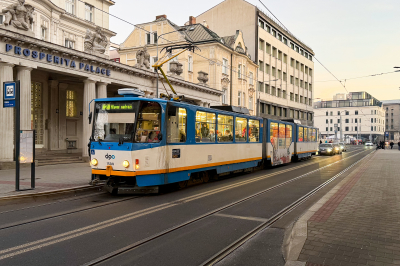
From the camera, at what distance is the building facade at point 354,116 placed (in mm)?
111562

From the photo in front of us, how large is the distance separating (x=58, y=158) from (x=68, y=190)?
34.1 ft

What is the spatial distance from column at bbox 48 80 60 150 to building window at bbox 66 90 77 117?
0.98 m

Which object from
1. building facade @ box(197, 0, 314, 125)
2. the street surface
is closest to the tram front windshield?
the street surface

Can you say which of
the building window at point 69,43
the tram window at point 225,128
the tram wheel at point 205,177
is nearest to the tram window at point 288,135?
the tram window at point 225,128

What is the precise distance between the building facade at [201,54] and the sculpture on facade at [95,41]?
13.1 m

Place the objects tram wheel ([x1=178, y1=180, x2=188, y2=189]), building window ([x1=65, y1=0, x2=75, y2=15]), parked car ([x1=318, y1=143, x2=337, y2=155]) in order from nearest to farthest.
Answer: tram wheel ([x1=178, y1=180, x2=188, y2=189]) → building window ([x1=65, y1=0, x2=75, y2=15]) → parked car ([x1=318, y1=143, x2=337, y2=155])

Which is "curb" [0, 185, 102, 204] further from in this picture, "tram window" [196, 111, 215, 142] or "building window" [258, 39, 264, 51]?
"building window" [258, 39, 264, 51]

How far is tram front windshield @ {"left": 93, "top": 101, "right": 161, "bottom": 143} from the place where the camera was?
1013cm

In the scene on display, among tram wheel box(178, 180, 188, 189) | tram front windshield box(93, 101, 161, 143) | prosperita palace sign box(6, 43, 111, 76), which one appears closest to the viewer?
tram front windshield box(93, 101, 161, 143)

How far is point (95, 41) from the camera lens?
2095 centimetres

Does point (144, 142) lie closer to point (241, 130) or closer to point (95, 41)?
point (241, 130)

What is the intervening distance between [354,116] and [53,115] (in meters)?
111

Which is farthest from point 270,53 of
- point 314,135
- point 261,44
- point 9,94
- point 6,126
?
point 9,94

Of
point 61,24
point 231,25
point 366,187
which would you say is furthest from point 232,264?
point 231,25
